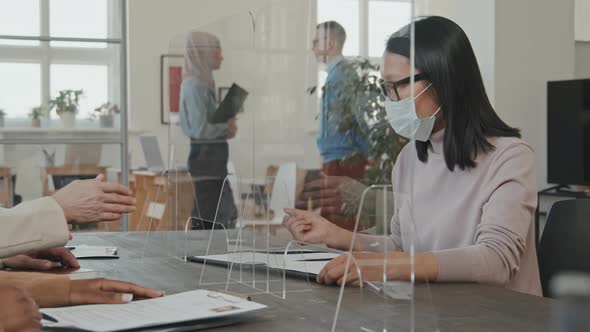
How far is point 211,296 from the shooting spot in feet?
4.04

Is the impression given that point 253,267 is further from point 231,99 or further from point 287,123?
point 231,99

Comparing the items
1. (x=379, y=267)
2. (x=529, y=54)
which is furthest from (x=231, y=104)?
(x=529, y=54)

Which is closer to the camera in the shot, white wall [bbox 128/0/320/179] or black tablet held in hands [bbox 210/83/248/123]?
white wall [bbox 128/0/320/179]

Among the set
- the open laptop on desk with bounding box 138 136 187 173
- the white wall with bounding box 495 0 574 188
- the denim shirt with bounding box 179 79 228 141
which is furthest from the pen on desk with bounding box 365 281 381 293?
the open laptop on desk with bounding box 138 136 187 173

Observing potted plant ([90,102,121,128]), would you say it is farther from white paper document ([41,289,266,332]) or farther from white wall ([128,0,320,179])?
white paper document ([41,289,266,332])

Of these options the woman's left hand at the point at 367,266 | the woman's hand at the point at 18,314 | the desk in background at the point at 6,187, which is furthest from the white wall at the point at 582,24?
the woman's hand at the point at 18,314

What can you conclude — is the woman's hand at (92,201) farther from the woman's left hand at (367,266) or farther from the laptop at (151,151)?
the laptop at (151,151)

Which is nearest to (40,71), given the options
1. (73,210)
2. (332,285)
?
(73,210)

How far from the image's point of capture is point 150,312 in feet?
3.64

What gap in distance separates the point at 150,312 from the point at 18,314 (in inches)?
8.2

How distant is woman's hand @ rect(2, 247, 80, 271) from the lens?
5.73 feet

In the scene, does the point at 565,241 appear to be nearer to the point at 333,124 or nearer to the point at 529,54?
the point at 333,124

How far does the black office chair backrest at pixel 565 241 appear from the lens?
5.64 feet

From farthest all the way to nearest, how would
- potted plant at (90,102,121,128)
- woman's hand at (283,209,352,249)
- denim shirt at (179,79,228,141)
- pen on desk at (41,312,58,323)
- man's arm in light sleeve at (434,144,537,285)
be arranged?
potted plant at (90,102,121,128) → denim shirt at (179,79,228,141) → man's arm in light sleeve at (434,144,537,285) → woman's hand at (283,209,352,249) → pen on desk at (41,312,58,323)
